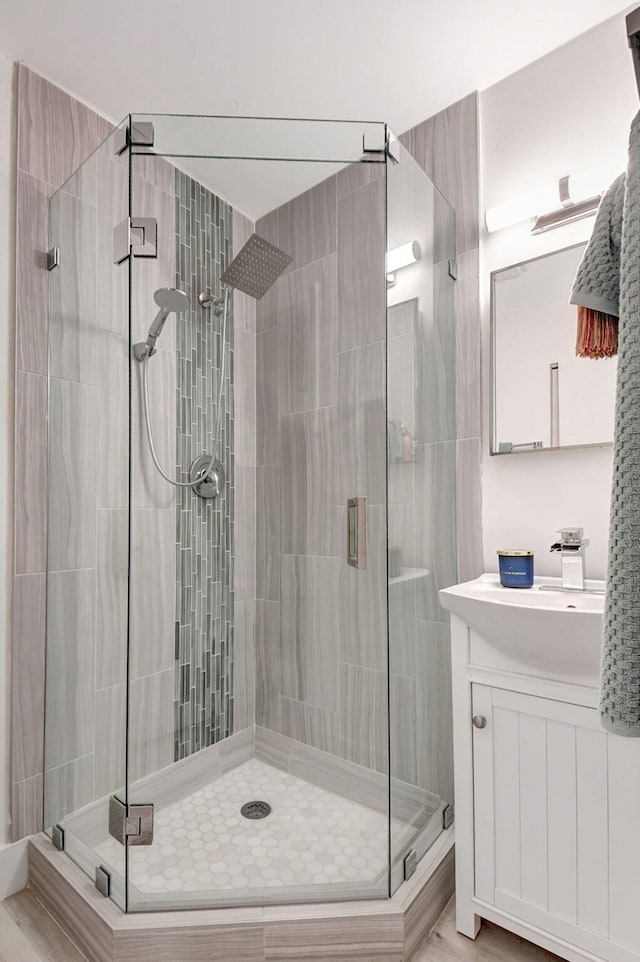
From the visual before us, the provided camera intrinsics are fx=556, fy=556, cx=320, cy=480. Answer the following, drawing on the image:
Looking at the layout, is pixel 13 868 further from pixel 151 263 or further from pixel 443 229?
pixel 443 229

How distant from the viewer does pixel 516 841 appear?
1338mm

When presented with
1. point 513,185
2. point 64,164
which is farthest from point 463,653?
point 64,164

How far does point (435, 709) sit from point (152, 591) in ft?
3.02

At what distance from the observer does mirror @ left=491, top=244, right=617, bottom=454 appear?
157cm

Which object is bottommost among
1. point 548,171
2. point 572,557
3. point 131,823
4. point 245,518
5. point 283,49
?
point 131,823

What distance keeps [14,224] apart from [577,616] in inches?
73.6

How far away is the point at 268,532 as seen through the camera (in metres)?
1.60

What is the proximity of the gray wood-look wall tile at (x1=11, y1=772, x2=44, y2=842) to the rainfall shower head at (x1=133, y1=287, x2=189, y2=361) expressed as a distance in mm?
1297

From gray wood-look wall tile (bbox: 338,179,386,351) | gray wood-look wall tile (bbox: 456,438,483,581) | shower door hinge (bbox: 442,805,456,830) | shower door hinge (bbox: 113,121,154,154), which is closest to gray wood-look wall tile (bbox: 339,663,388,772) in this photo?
shower door hinge (bbox: 442,805,456,830)

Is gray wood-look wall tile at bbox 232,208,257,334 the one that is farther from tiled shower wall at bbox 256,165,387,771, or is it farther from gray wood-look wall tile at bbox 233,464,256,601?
gray wood-look wall tile at bbox 233,464,256,601

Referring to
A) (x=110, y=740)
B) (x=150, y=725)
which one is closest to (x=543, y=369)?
(x=150, y=725)

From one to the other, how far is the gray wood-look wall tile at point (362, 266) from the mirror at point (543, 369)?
0.48 m

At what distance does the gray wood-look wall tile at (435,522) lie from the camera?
65.2 inches

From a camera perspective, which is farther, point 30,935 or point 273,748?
point 273,748
